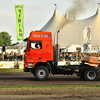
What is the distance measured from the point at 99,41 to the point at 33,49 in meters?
40.6

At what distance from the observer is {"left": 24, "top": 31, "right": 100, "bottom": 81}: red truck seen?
13359 millimetres

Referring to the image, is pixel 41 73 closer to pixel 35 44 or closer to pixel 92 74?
pixel 35 44

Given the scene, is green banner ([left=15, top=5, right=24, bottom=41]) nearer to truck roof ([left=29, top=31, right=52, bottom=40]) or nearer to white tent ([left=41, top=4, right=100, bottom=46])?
truck roof ([left=29, top=31, right=52, bottom=40])

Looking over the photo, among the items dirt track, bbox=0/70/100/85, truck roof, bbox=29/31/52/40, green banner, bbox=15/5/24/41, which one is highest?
green banner, bbox=15/5/24/41

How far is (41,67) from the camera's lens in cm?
1332

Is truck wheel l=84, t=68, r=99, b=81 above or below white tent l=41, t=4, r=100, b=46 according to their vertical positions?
below

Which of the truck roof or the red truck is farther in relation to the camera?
the truck roof

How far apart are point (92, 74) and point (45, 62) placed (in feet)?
10.2

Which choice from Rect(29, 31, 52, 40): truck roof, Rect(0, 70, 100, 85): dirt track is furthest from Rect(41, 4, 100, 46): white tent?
Rect(29, 31, 52, 40): truck roof

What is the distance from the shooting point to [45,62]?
1353cm

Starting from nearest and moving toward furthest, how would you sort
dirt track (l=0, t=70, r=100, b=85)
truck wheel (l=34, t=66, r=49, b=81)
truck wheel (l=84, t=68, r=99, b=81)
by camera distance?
1. dirt track (l=0, t=70, r=100, b=85)
2. truck wheel (l=34, t=66, r=49, b=81)
3. truck wheel (l=84, t=68, r=99, b=81)

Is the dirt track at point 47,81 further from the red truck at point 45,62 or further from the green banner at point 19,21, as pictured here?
the green banner at point 19,21

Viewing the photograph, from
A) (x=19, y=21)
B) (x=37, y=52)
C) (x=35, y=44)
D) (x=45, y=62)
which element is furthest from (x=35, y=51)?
(x=19, y=21)

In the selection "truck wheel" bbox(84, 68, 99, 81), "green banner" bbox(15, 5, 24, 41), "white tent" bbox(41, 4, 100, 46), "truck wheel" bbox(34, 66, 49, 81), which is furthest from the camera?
"white tent" bbox(41, 4, 100, 46)
